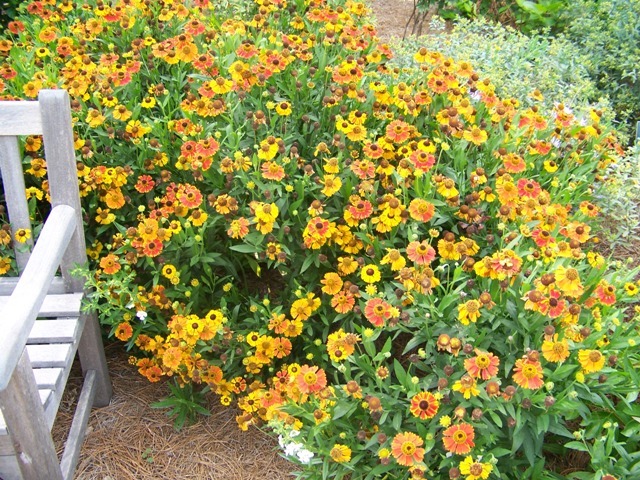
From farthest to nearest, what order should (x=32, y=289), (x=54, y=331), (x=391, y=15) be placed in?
1. (x=391, y=15)
2. (x=54, y=331)
3. (x=32, y=289)

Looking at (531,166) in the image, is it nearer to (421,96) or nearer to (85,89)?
(421,96)

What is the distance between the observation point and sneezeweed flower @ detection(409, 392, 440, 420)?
152cm

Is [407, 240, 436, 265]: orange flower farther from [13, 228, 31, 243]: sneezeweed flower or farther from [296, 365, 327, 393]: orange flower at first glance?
[13, 228, 31, 243]: sneezeweed flower

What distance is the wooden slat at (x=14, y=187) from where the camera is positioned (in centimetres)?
172

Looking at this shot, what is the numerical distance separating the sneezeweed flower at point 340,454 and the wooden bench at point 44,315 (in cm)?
71

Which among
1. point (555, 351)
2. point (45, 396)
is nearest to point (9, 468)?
point (45, 396)

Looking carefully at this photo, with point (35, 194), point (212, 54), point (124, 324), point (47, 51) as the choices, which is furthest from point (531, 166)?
point (47, 51)

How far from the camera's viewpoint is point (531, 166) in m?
2.13

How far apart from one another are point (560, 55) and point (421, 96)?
5.32 ft

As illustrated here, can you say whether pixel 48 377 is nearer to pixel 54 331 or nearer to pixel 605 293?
pixel 54 331

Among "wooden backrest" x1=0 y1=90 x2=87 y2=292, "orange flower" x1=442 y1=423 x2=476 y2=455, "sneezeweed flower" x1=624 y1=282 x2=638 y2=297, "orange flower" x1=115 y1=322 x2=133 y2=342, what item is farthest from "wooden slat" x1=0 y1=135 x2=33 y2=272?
"sneezeweed flower" x1=624 y1=282 x2=638 y2=297

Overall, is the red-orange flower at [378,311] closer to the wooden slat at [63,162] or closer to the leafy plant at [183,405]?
the leafy plant at [183,405]

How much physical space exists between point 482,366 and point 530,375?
106 millimetres

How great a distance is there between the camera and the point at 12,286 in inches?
74.3
